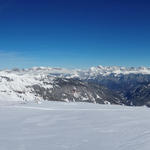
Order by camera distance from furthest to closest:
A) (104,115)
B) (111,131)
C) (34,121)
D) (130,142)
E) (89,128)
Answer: (104,115), (34,121), (89,128), (111,131), (130,142)

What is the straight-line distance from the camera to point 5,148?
1077 cm

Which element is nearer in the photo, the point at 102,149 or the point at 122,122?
the point at 102,149

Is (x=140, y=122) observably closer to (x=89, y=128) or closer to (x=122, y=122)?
(x=122, y=122)

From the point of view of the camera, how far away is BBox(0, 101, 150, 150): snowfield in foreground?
10.9 metres

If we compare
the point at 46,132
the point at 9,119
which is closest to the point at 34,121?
the point at 9,119

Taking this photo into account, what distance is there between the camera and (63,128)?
14.6 metres

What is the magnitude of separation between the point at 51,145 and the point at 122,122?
6.34m

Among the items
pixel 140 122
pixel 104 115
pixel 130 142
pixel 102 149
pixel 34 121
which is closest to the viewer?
pixel 102 149

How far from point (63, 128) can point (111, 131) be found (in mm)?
2978

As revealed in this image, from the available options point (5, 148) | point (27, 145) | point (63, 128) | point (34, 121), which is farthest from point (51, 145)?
point (34, 121)

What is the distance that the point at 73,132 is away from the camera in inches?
531

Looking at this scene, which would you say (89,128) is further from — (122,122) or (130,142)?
(130,142)

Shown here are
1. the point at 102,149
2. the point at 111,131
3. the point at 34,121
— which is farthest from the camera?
the point at 34,121

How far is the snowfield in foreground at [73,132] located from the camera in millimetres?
10898
